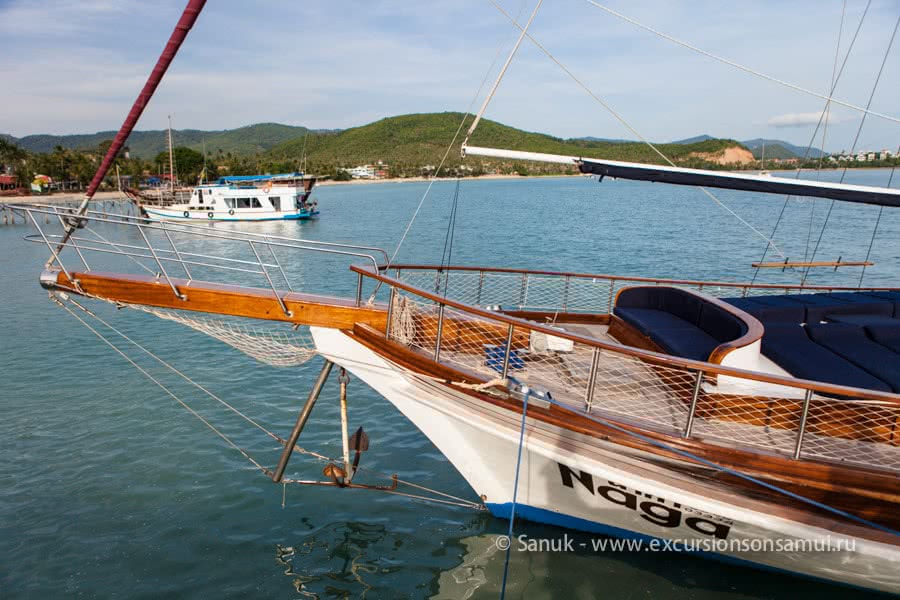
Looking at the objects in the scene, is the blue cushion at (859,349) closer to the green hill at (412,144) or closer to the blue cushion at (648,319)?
the blue cushion at (648,319)

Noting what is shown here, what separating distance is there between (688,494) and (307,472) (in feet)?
16.0

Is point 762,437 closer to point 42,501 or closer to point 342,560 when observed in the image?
point 342,560

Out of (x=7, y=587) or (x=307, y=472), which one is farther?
(x=307, y=472)

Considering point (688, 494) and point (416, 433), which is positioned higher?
point (688, 494)

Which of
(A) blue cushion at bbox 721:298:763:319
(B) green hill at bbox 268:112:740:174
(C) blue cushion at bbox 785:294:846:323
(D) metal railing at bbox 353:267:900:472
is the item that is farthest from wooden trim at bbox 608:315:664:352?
(B) green hill at bbox 268:112:740:174

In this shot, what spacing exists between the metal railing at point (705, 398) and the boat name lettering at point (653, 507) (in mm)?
611

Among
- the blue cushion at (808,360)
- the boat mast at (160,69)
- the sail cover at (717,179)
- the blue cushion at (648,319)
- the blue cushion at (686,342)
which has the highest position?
the boat mast at (160,69)

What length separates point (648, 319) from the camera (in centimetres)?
677

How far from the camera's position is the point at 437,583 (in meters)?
5.51

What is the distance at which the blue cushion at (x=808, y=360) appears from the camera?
4941 millimetres

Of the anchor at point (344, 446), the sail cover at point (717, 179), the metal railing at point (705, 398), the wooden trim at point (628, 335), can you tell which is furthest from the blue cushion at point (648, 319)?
the anchor at point (344, 446)

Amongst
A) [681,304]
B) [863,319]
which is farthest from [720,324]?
[863,319]

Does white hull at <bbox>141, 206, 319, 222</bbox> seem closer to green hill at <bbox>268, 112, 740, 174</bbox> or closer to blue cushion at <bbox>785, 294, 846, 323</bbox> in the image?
blue cushion at <bbox>785, 294, 846, 323</bbox>

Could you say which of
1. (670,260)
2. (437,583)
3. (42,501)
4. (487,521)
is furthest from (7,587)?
(670,260)
